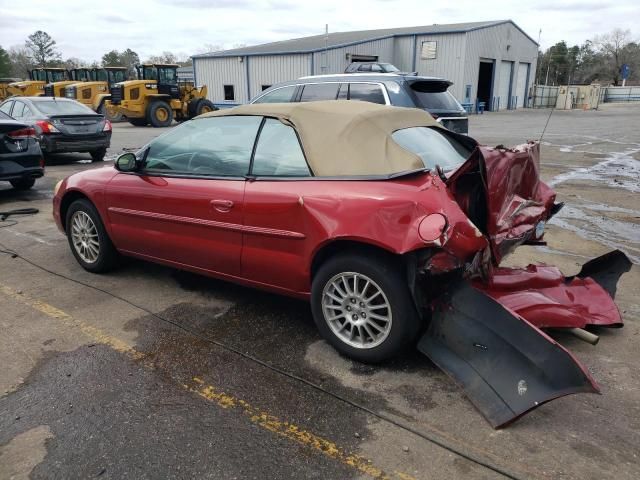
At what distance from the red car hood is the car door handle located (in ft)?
5.09

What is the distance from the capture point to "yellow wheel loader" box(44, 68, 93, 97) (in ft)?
85.3

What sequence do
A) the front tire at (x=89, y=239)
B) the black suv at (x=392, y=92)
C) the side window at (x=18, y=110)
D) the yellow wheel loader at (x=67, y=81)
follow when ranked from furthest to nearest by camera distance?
the yellow wheel loader at (x=67, y=81), the side window at (x=18, y=110), the black suv at (x=392, y=92), the front tire at (x=89, y=239)

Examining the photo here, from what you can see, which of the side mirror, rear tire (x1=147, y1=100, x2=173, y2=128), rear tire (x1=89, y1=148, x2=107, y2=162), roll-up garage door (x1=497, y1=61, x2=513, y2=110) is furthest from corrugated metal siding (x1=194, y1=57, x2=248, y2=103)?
the side mirror

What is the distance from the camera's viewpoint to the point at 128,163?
14.4ft

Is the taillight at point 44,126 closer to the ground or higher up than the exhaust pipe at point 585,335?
higher up

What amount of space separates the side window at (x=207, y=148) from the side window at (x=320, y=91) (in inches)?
210

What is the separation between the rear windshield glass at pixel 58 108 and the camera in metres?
11.7

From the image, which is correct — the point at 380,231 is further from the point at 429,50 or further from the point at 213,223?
the point at 429,50

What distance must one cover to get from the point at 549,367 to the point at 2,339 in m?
3.60

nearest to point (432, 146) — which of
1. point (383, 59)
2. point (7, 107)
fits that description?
point (7, 107)

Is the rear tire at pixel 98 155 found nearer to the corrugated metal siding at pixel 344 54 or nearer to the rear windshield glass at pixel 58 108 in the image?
the rear windshield glass at pixel 58 108

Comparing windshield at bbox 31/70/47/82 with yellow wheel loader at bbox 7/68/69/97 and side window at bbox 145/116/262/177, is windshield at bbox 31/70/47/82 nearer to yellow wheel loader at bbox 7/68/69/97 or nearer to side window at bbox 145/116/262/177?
yellow wheel loader at bbox 7/68/69/97

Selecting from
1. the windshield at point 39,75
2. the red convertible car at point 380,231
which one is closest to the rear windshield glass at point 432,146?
the red convertible car at point 380,231

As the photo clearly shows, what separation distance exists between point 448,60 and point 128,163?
31125 millimetres
